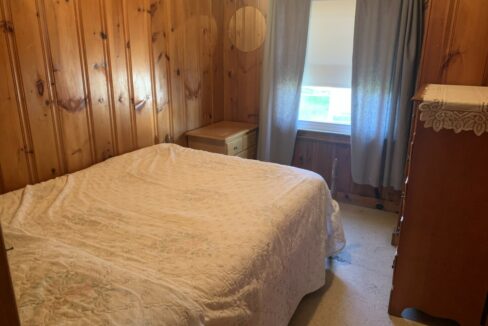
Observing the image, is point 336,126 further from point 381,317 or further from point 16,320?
point 16,320

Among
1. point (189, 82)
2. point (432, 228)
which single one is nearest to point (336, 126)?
point (189, 82)

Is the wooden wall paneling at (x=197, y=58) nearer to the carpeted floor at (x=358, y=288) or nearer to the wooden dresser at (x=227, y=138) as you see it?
the wooden dresser at (x=227, y=138)

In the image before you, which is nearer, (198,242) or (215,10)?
(198,242)

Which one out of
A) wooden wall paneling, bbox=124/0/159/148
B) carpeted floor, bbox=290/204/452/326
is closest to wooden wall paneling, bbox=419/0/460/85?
carpeted floor, bbox=290/204/452/326

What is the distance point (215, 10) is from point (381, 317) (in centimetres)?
287

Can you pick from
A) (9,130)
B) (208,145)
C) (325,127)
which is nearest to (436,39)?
(325,127)

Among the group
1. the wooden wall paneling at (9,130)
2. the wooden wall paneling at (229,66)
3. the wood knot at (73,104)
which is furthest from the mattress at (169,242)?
the wooden wall paneling at (229,66)

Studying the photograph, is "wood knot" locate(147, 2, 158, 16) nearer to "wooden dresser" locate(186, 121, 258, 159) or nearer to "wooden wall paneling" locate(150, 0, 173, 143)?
"wooden wall paneling" locate(150, 0, 173, 143)

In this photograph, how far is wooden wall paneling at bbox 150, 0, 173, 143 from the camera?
8.83 ft

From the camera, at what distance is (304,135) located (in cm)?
347

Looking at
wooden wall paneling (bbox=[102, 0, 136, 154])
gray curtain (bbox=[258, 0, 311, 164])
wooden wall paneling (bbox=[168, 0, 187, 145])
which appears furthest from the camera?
gray curtain (bbox=[258, 0, 311, 164])

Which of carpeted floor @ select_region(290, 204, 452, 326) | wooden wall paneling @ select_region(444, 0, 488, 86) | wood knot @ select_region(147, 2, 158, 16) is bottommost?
carpeted floor @ select_region(290, 204, 452, 326)

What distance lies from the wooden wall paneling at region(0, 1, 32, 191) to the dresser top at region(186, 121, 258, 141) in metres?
1.44

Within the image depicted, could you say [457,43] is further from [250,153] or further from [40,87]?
[40,87]
